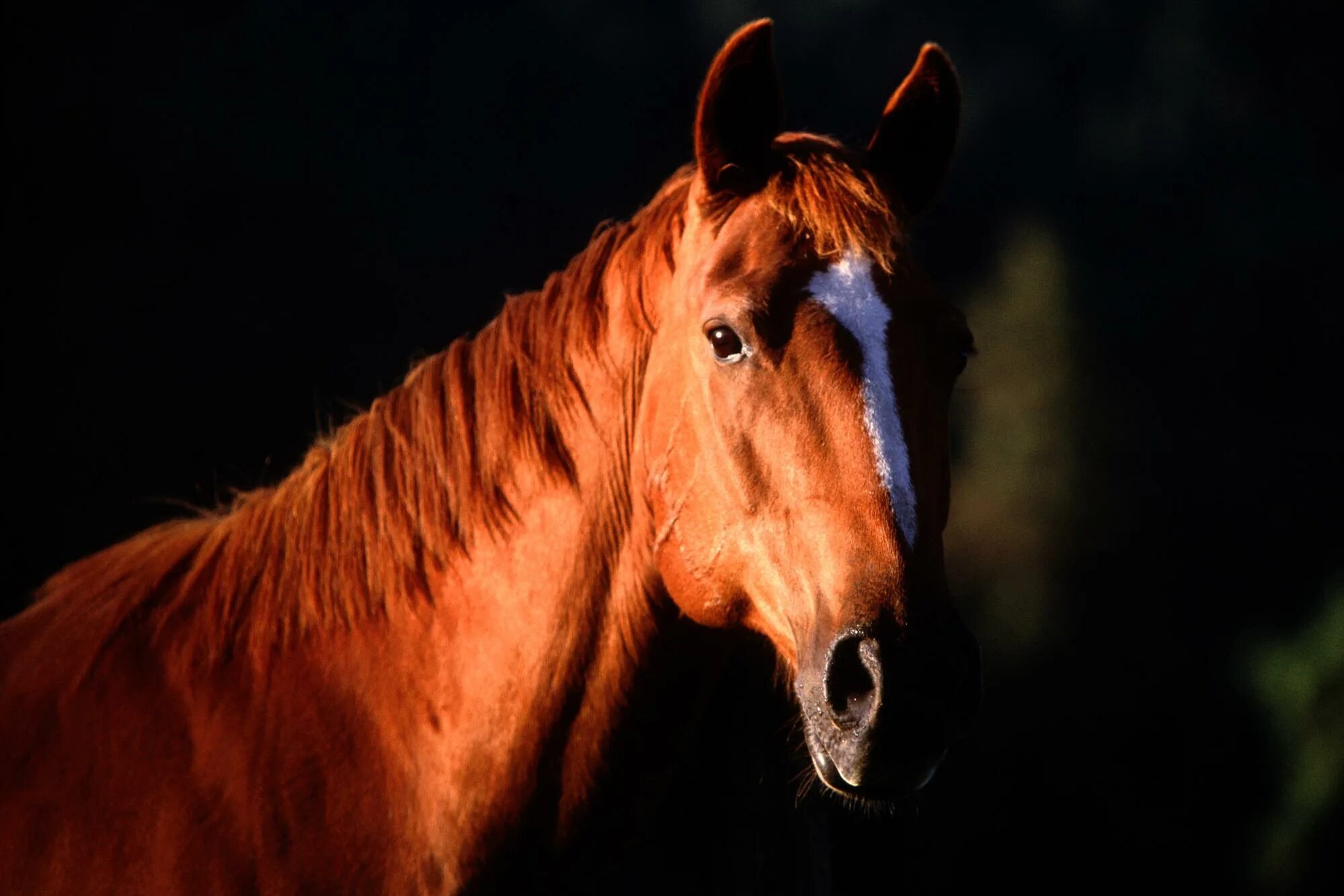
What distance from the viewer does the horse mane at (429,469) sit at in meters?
1.60

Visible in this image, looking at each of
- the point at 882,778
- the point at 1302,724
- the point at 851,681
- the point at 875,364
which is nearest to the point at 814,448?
the point at 875,364

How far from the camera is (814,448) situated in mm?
1335

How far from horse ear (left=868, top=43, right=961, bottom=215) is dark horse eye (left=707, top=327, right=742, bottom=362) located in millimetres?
432

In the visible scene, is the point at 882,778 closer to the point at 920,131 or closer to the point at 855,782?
the point at 855,782

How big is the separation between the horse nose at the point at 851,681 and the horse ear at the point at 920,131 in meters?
0.76

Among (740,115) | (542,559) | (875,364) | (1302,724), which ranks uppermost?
(740,115)

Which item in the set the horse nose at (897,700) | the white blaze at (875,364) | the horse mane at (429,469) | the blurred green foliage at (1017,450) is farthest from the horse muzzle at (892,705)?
the blurred green foliage at (1017,450)

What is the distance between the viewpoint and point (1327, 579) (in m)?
3.67

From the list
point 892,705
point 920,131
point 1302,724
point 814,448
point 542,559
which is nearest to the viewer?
point 892,705

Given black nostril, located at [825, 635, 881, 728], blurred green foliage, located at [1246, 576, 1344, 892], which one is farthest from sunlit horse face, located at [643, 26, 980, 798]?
blurred green foliage, located at [1246, 576, 1344, 892]

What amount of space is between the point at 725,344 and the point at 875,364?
205 millimetres

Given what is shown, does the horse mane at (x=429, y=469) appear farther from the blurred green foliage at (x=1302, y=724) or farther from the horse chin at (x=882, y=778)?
the blurred green foliage at (x=1302, y=724)

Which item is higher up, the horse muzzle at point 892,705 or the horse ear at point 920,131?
the horse ear at point 920,131

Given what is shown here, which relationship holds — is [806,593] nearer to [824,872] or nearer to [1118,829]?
[824,872]
